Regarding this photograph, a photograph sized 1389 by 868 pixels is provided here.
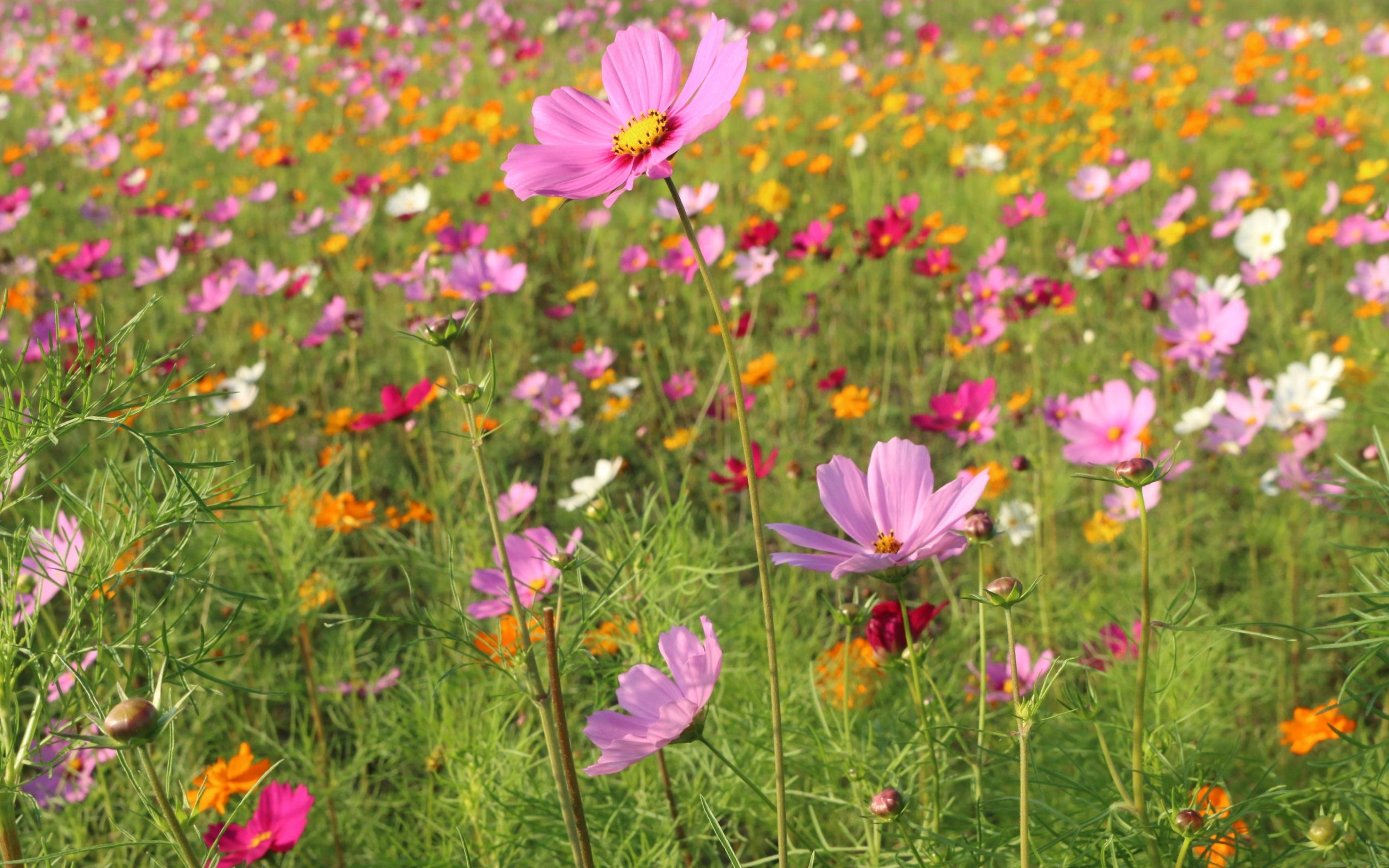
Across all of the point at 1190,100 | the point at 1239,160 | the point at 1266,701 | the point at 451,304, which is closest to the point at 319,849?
the point at 1266,701

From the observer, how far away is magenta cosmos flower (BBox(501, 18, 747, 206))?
0.51 meters

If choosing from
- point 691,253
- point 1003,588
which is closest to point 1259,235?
point 691,253

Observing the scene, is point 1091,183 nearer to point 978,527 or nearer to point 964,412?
point 964,412

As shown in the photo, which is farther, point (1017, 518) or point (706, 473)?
point (706, 473)

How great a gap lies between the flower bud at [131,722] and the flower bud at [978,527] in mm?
454

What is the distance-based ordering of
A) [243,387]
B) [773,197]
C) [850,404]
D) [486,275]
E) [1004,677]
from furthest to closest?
[773,197] → [486,275] → [243,387] → [850,404] → [1004,677]

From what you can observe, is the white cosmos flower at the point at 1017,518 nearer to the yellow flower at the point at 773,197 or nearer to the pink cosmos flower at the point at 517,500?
the pink cosmos flower at the point at 517,500

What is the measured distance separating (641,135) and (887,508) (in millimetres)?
288

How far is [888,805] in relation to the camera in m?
0.57

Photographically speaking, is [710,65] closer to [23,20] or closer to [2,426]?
[2,426]

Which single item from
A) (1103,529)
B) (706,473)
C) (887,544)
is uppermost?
(887,544)

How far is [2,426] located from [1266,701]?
1.54m

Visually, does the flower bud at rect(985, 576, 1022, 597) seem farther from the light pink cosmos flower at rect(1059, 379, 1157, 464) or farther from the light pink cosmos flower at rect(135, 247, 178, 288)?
the light pink cosmos flower at rect(135, 247, 178, 288)

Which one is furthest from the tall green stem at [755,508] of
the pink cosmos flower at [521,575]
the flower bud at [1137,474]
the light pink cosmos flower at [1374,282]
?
the light pink cosmos flower at [1374,282]
